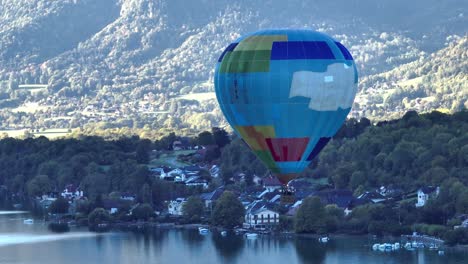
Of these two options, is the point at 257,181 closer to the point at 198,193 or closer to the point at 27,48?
the point at 198,193

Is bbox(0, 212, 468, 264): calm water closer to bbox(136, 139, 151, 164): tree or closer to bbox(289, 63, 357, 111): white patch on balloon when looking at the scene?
bbox(289, 63, 357, 111): white patch on balloon

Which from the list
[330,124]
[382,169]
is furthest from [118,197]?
[330,124]

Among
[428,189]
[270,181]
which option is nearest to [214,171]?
[270,181]

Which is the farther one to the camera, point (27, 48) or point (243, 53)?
point (27, 48)

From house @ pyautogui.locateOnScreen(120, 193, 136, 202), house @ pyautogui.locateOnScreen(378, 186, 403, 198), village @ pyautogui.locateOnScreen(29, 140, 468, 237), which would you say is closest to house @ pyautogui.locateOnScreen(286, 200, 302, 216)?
village @ pyautogui.locateOnScreen(29, 140, 468, 237)

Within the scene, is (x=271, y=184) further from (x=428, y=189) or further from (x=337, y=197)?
(x=428, y=189)
